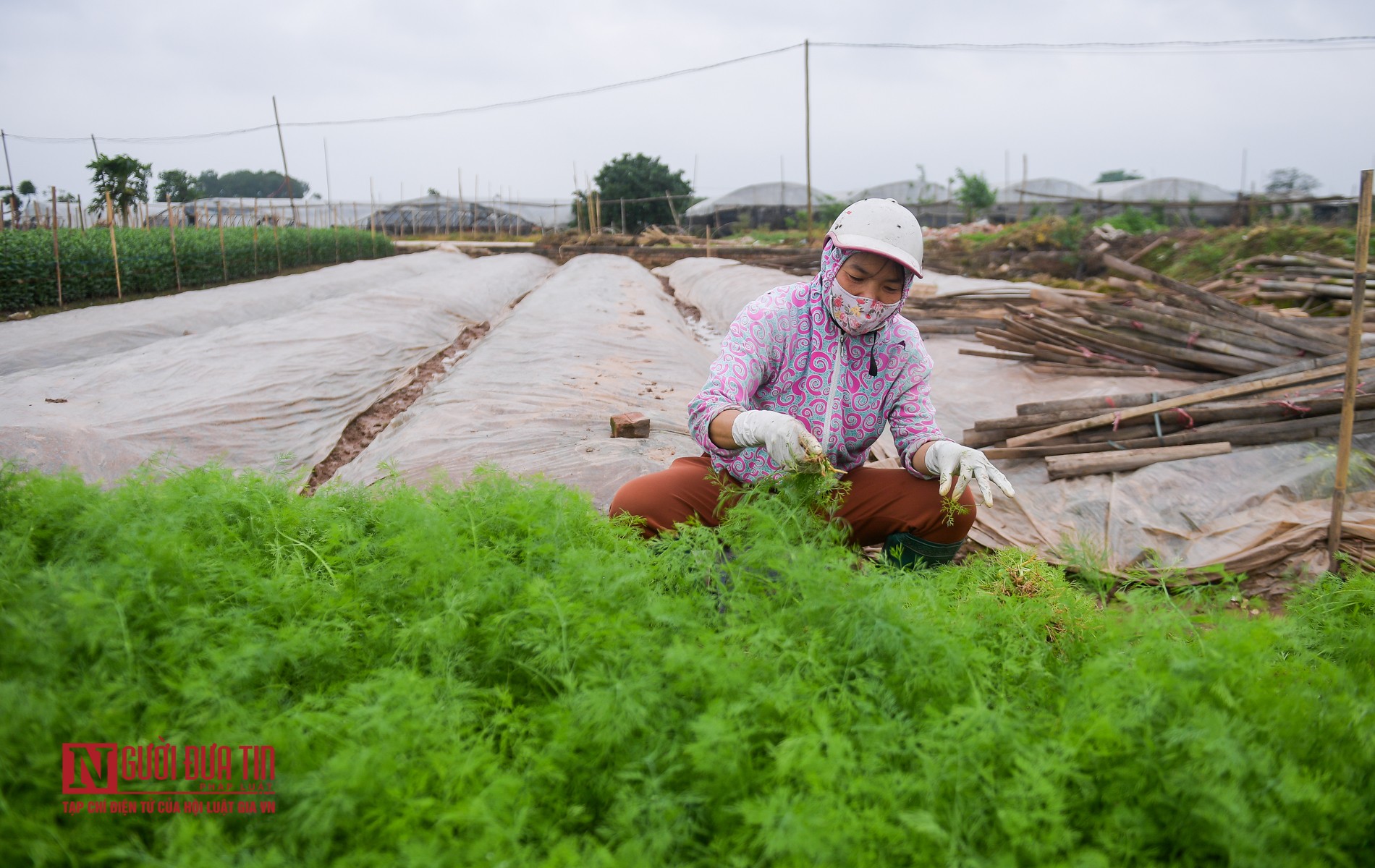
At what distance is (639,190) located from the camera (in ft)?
107

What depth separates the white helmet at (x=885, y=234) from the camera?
2604mm

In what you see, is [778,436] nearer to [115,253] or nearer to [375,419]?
[375,419]

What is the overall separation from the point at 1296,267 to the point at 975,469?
33.3ft

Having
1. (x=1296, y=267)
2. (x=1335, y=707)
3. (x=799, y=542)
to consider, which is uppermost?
(x=1296, y=267)

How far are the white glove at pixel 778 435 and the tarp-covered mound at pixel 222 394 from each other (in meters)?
1.81

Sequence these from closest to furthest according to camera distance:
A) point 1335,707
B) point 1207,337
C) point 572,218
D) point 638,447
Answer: point 1335,707, point 638,447, point 1207,337, point 572,218

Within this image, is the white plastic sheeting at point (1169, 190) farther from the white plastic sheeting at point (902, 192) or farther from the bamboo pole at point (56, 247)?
the bamboo pole at point (56, 247)

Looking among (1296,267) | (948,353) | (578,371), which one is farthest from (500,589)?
(1296,267)

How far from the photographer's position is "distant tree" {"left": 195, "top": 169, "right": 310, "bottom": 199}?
59844mm

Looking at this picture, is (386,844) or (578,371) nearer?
(386,844)

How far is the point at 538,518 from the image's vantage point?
218cm

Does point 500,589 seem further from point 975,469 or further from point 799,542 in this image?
point 975,469

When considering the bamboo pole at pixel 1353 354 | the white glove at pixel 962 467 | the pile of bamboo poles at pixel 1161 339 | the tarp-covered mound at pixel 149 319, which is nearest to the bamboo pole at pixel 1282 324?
the pile of bamboo poles at pixel 1161 339

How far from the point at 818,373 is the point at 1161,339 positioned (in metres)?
4.37
